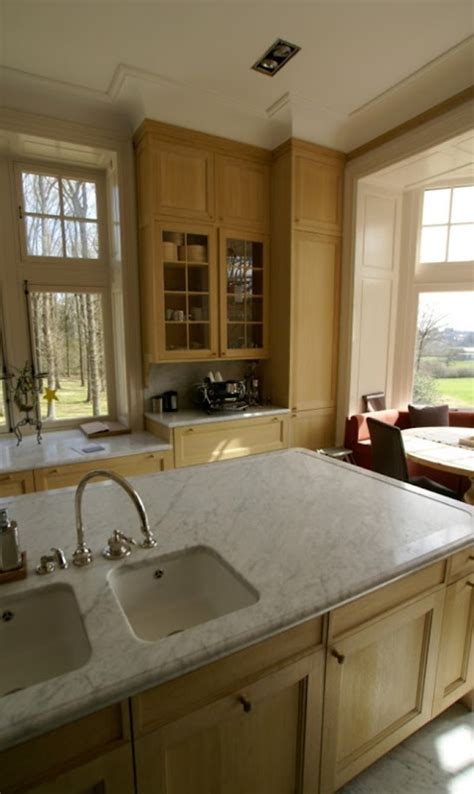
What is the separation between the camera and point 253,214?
10.8 feet

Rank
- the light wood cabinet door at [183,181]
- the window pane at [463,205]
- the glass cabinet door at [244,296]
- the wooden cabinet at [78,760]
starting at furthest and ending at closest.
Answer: the window pane at [463,205] < the glass cabinet door at [244,296] < the light wood cabinet door at [183,181] < the wooden cabinet at [78,760]

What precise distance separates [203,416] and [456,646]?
2.11m

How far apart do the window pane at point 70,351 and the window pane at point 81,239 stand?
1.00 ft

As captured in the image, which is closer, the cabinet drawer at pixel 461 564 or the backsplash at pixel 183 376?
the cabinet drawer at pixel 461 564

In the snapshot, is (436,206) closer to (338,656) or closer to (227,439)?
(227,439)

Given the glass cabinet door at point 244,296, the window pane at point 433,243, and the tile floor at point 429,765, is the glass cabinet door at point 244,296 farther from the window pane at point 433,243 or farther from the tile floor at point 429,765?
the tile floor at point 429,765

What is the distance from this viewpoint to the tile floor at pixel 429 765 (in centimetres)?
136

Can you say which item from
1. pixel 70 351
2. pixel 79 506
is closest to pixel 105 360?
pixel 70 351

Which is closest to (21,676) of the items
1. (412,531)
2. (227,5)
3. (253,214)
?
(412,531)

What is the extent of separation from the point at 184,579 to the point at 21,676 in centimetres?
44

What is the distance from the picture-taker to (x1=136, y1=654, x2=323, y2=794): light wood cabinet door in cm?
83

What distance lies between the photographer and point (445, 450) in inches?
104

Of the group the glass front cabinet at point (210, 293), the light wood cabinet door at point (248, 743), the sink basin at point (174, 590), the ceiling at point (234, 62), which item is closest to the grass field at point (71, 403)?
the glass front cabinet at point (210, 293)

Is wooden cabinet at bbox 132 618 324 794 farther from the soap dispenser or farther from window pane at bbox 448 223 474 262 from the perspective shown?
window pane at bbox 448 223 474 262
